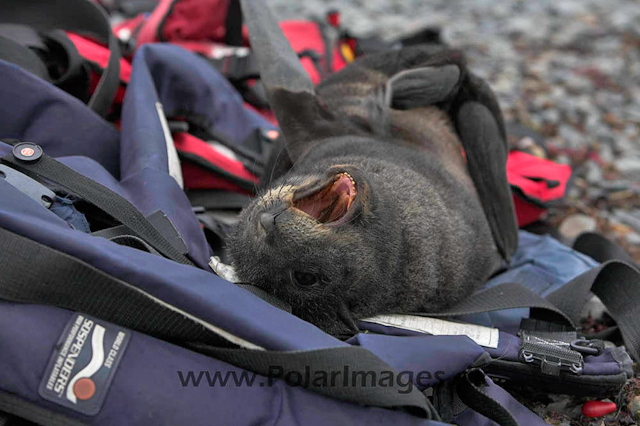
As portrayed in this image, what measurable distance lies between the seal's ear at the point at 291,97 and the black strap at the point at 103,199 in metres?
1.24

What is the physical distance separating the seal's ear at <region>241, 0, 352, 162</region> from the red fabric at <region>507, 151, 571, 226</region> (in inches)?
52.0

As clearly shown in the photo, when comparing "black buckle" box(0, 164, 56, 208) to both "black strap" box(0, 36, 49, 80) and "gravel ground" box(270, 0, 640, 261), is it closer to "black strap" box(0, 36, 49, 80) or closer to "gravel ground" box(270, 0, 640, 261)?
"black strap" box(0, 36, 49, 80)

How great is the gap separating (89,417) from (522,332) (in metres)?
1.87

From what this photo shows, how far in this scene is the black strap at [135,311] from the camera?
2.02 metres

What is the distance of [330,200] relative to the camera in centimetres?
275

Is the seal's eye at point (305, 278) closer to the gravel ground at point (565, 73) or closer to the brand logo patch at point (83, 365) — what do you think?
the brand logo patch at point (83, 365)

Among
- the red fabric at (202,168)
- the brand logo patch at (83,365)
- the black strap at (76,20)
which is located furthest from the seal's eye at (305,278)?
the black strap at (76,20)

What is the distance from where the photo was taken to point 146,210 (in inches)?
114

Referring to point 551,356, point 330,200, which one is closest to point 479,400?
point 551,356

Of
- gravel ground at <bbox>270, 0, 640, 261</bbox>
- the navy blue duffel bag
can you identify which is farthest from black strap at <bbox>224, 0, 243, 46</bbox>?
the navy blue duffel bag

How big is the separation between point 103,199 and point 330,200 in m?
0.94

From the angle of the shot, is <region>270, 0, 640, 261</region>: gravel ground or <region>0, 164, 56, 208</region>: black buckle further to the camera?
<region>270, 0, 640, 261</region>: gravel ground

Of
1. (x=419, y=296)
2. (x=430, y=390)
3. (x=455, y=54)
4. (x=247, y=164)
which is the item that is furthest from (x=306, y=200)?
(x=455, y=54)

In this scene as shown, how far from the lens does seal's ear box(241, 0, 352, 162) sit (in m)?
3.75
